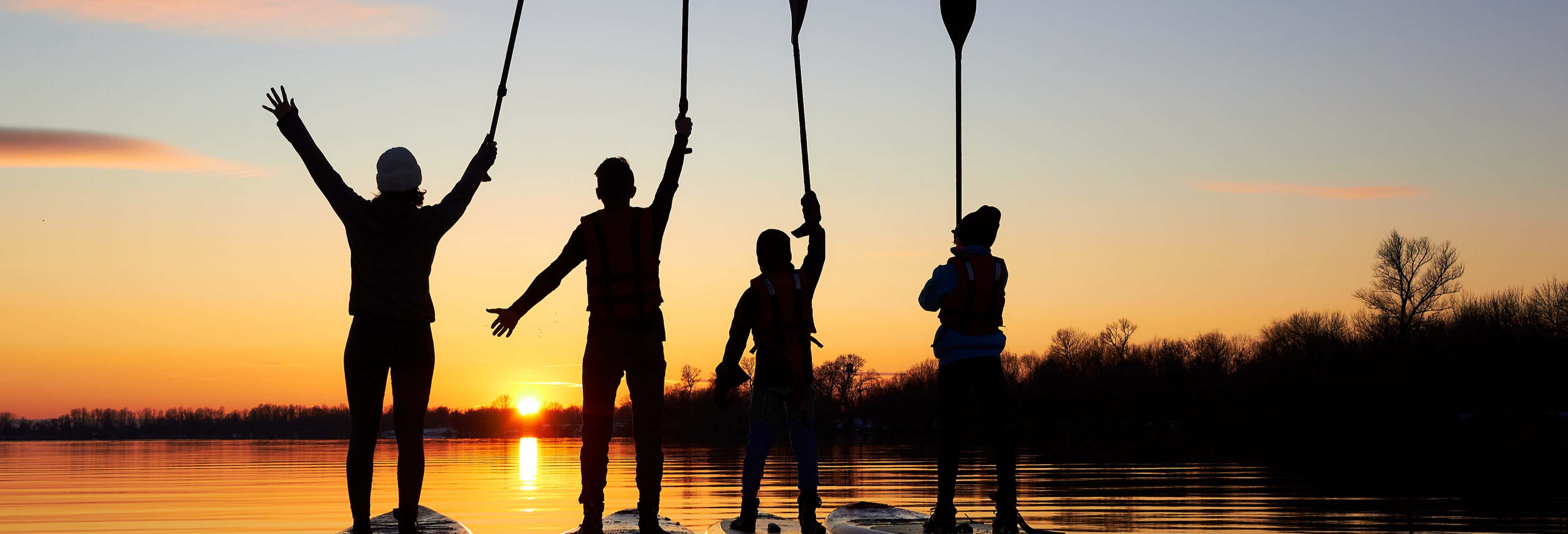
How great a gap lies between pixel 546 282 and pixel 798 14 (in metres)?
4.51

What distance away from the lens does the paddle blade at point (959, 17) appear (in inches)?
406

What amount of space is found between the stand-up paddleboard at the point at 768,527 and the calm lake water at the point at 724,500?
1719 mm

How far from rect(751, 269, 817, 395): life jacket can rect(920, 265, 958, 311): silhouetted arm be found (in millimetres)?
829

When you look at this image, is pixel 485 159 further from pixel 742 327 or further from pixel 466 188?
pixel 742 327

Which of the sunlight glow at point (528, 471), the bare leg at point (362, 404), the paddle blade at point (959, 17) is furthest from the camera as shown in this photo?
the sunlight glow at point (528, 471)

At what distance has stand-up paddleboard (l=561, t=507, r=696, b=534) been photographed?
289 inches

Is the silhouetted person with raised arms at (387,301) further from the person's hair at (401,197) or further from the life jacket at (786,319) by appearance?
the life jacket at (786,319)

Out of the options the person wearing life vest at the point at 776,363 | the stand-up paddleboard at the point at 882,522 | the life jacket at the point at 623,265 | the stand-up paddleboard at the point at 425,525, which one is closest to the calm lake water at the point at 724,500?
the stand-up paddleboard at the point at 882,522

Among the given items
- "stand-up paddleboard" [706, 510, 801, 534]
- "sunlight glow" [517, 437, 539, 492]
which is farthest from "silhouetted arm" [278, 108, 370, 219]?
"sunlight glow" [517, 437, 539, 492]

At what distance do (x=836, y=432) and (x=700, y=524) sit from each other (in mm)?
132414

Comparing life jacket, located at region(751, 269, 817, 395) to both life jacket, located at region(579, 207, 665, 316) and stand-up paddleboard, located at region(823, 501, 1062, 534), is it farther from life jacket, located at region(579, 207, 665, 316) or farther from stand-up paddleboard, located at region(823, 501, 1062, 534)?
life jacket, located at region(579, 207, 665, 316)

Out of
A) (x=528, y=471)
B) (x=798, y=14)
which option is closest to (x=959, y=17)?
(x=798, y=14)

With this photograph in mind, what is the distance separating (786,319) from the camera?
805 centimetres

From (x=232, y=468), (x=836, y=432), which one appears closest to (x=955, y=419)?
(x=232, y=468)
